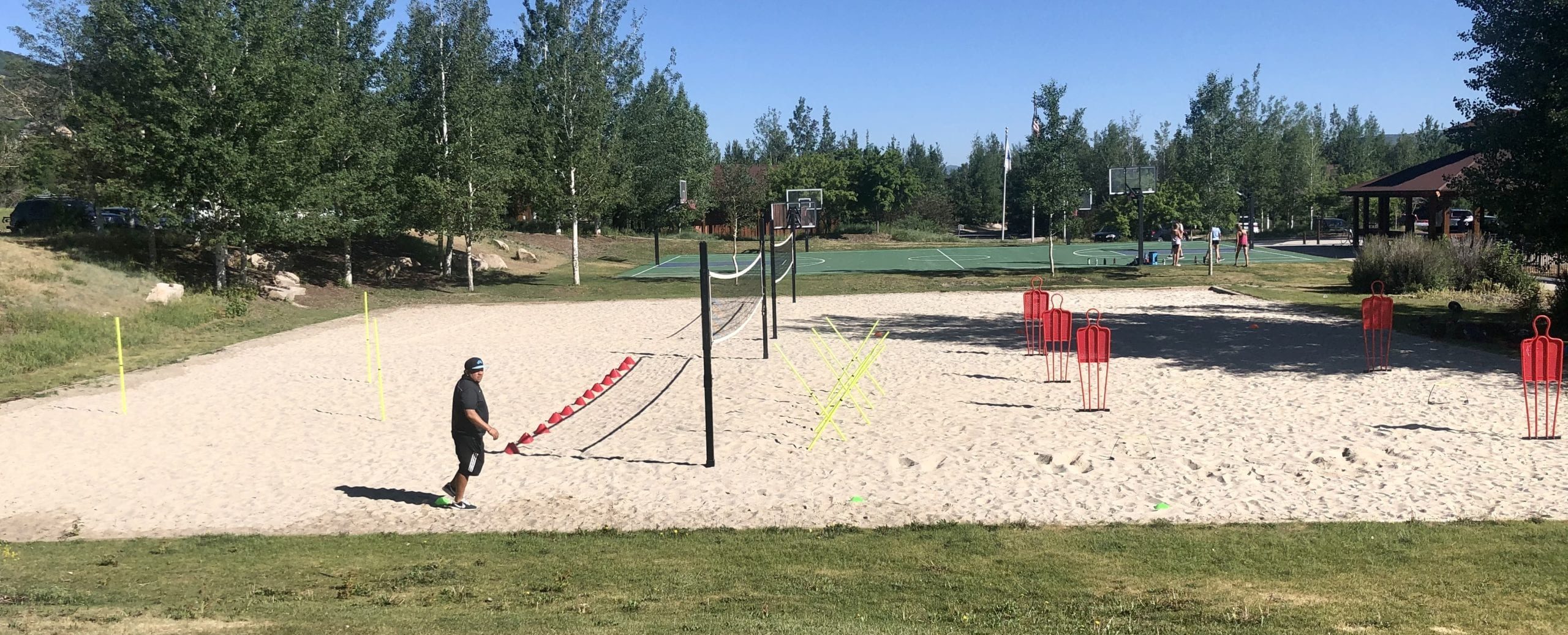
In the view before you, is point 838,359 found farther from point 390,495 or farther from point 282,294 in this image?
point 282,294

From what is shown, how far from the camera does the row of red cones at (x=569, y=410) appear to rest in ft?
39.6

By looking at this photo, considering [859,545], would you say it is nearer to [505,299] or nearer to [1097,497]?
[1097,497]

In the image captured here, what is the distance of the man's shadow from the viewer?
33.6 feet

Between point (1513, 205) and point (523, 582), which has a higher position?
point (1513, 205)

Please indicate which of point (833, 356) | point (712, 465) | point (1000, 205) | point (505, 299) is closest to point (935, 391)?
point (833, 356)

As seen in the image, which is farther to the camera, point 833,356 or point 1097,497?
point 833,356

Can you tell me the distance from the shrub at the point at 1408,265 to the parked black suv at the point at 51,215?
117 feet

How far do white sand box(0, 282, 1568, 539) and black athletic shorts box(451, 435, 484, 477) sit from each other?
1.29ft

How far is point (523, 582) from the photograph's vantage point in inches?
295

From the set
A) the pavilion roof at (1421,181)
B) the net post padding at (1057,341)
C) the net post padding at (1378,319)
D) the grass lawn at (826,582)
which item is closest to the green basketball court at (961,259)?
the pavilion roof at (1421,181)

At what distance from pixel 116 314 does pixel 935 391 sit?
1803 centimetres

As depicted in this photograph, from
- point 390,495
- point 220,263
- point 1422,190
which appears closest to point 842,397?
point 390,495

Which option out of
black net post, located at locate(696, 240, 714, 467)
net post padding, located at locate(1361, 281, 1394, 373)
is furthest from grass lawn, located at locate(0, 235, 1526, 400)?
black net post, located at locate(696, 240, 714, 467)

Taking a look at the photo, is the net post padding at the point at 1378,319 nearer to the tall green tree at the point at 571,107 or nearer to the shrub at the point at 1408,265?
the shrub at the point at 1408,265
